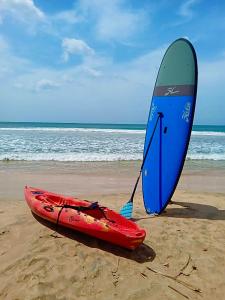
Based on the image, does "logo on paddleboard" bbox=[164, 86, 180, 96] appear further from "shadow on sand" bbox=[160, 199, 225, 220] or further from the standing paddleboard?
"shadow on sand" bbox=[160, 199, 225, 220]

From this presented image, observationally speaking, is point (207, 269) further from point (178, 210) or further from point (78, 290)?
point (178, 210)

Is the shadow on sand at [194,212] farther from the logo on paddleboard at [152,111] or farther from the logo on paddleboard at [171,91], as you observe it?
the logo on paddleboard at [171,91]

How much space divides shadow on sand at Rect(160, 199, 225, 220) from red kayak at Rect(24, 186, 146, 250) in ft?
4.23

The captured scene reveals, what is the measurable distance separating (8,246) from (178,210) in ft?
9.10

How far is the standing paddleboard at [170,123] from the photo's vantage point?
5055 millimetres

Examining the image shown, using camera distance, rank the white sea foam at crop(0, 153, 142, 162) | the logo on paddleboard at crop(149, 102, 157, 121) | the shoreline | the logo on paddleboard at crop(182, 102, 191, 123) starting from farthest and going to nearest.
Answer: the white sea foam at crop(0, 153, 142, 162), the shoreline, the logo on paddleboard at crop(149, 102, 157, 121), the logo on paddleboard at crop(182, 102, 191, 123)

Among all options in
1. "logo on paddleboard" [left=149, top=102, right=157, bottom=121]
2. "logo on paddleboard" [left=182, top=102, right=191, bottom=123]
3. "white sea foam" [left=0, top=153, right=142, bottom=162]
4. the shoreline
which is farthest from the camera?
"white sea foam" [left=0, top=153, right=142, bottom=162]

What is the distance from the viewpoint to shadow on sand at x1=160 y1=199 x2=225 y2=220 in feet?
17.4

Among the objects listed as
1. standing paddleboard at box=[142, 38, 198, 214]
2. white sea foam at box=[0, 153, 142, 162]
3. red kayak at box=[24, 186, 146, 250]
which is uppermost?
standing paddleboard at box=[142, 38, 198, 214]

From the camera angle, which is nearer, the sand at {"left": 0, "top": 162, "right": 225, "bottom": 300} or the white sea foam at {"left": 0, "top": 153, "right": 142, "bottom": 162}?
the sand at {"left": 0, "top": 162, "right": 225, "bottom": 300}

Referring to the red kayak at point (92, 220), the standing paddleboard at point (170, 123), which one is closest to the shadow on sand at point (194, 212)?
the standing paddleboard at point (170, 123)

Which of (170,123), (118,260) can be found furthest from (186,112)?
(118,260)

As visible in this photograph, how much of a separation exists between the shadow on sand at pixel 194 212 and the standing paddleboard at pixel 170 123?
13.4 inches

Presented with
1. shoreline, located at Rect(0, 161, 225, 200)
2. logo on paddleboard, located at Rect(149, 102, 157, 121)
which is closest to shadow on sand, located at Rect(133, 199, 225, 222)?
logo on paddleboard, located at Rect(149, 102, 157, 121)
